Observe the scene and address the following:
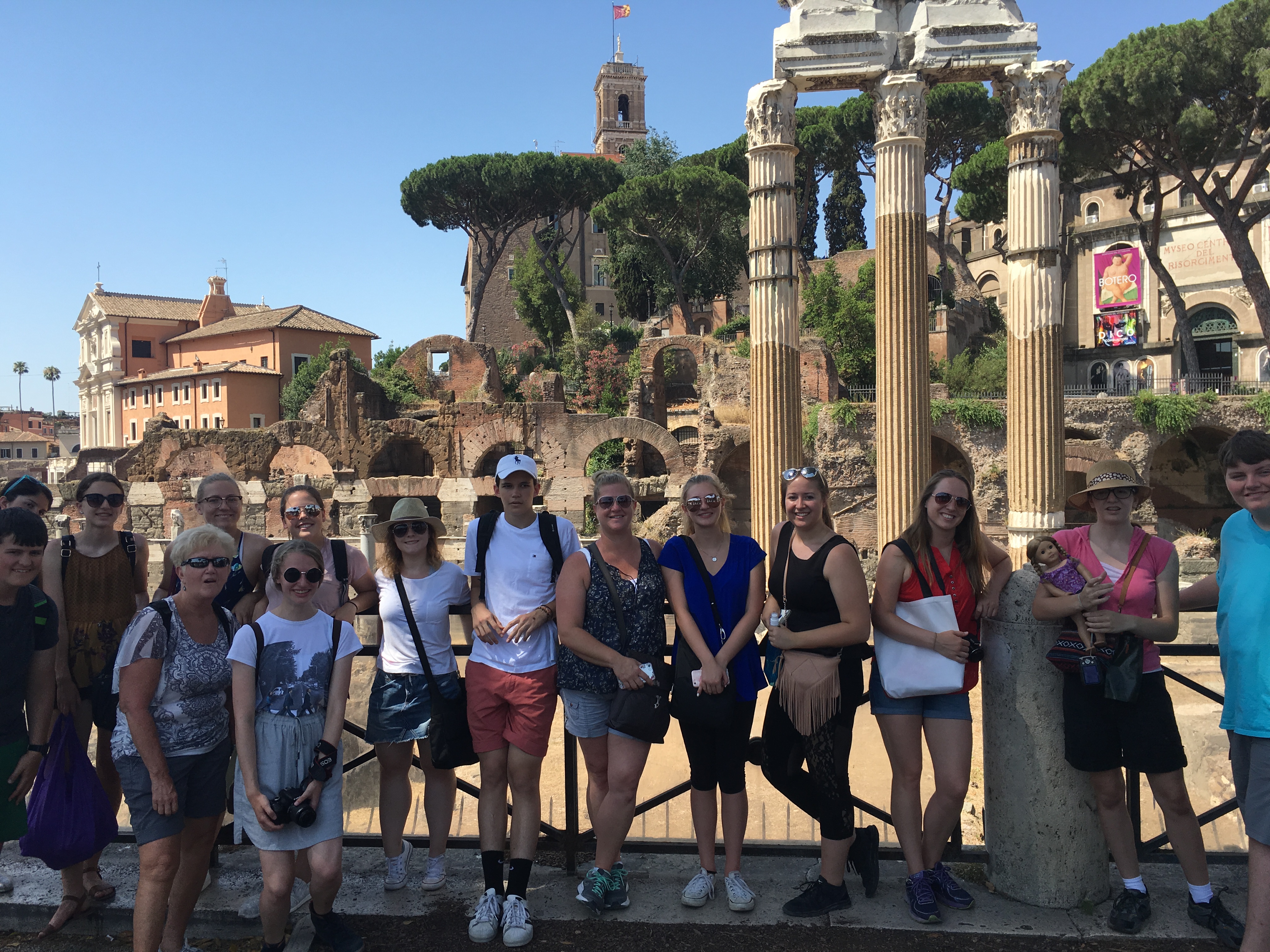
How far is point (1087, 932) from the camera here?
9.89 feet

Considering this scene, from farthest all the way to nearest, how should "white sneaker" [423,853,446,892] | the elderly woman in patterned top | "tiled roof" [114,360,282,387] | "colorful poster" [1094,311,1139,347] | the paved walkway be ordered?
"tiled roof" [114,360,282,387], "colorful poster" [1094,311,1139,347], "white sneaker" [423,853,446,892], the paved walkway, the elderly woman in patterned top

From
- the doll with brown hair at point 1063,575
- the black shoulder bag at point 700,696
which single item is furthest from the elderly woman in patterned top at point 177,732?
the doll with brown hair at point 1063,575

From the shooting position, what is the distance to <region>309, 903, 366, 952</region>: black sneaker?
9.76 ft

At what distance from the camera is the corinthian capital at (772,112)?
37.8 ft

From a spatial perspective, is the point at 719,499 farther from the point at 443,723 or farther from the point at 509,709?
Answer: the point at 443,723

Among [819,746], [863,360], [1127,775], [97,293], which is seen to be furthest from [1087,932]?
[97,293]

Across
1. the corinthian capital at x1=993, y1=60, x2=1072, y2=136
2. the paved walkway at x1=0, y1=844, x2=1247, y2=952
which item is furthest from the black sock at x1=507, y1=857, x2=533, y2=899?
the corinthian capital at x1=993, y1=60, x2=1072, y2=136

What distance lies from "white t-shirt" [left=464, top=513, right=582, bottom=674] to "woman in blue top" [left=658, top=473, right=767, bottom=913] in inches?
18.0

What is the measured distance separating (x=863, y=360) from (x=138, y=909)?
24.2 m

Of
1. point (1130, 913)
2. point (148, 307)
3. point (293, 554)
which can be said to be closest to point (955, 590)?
point (1130, 913)

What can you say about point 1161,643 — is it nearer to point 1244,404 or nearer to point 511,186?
point 1244,404

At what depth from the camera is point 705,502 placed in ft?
10.9

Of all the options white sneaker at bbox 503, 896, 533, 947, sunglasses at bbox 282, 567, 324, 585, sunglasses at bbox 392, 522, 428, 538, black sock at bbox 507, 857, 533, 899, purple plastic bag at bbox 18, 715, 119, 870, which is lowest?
white sneaker at bbox 503, 896, 533, 947

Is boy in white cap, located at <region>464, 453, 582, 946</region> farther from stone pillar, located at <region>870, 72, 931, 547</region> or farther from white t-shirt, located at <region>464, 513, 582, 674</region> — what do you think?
stone pillar, located at <region>870, 72, 931, 547</region>
